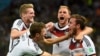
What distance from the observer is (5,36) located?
1538 cm

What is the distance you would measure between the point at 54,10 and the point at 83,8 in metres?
0.96

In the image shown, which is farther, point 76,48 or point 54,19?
point 54,19

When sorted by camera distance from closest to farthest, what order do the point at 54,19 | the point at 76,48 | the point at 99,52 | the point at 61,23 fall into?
the point at 76,48, the point at 61,23, the point at 99,52, the point at 54,19

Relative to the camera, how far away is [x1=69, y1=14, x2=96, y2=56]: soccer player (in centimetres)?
880

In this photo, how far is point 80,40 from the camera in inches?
346

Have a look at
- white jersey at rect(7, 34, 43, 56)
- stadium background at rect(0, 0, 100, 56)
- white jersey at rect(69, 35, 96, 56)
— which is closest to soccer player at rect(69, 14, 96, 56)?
white jersey at rect(69, 35, 96, 56)

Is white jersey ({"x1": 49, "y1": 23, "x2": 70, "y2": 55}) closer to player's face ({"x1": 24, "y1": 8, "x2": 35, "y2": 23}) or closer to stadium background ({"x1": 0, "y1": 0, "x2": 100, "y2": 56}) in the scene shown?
player's face ({"x1": 24, "y1": 8, "x2": 35, "y2": 23})

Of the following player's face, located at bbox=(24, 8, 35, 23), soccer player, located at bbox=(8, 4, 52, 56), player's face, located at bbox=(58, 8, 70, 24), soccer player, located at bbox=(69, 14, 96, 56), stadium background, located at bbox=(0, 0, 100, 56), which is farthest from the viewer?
stadium background, located at bbox=(0, 0, 100, 56)

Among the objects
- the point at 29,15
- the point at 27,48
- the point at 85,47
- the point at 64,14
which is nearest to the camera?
the point at 27,48

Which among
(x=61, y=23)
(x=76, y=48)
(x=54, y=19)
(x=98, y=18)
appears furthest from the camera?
(x=98, y=18)

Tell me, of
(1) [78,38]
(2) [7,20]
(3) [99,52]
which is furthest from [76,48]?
(2) [7,20]

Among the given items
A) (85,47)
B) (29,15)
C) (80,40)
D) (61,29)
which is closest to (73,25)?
(80,40)

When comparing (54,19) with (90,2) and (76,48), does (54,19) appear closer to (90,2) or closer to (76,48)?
(90,2)

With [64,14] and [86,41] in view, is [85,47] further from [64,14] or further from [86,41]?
[64,14]
